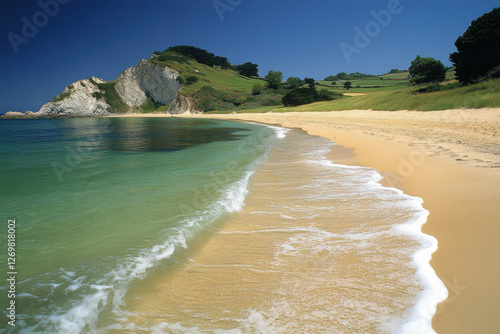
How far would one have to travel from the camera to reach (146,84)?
98.4 metres

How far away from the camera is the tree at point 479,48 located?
25.0 meters

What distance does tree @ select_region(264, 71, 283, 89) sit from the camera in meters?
87.8

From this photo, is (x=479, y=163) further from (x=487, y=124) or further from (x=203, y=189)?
(x=487, y=124)

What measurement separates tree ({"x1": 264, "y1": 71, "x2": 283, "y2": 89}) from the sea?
85131mm

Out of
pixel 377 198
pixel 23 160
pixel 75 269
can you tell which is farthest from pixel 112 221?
pixel 23 160

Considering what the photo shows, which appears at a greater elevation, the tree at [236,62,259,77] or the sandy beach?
the tree at [236,62,259,77]

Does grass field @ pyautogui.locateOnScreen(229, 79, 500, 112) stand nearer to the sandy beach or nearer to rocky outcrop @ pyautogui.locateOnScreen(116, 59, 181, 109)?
the sandy beach

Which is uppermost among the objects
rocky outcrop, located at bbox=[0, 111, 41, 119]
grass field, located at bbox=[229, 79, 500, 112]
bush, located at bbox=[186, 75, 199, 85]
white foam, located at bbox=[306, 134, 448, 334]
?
bush, located at bbox=[186, 75, 199, 85]

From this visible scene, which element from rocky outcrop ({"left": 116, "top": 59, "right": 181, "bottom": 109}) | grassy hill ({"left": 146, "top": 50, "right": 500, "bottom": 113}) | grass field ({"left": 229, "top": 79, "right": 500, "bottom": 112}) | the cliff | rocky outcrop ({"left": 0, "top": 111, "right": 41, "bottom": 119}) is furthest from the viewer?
rocky outcrop ({"left": 0, "top": 111, "right": 41, "bottom": 119})

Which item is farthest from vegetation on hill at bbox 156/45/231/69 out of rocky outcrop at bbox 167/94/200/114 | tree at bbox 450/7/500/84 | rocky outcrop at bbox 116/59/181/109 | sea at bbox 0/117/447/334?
sea at bbox 0/117/447/334

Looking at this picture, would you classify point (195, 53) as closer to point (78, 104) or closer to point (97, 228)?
point (78, 104)

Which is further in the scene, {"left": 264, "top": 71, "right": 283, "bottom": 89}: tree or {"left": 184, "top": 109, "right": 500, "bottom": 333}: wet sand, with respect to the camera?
{"left": 264, "top": 71, "right": 283, "bottom": 89}: tree

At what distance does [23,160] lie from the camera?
39.3 feet
